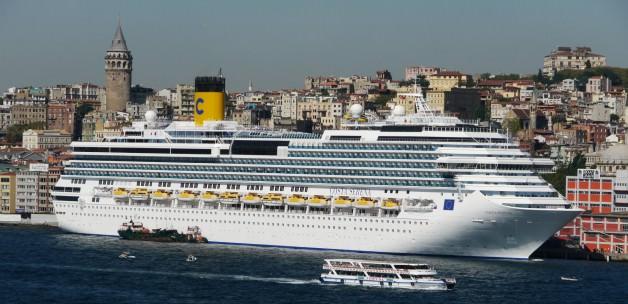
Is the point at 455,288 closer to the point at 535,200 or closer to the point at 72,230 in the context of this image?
the point at 535,200

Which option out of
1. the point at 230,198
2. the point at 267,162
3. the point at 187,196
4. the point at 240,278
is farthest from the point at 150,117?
the point at 240,278

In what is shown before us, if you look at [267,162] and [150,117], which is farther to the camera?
[150,117]

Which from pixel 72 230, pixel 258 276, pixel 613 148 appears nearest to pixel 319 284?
pixel 258 276

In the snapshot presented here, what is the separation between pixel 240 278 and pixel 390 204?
861 centimetres

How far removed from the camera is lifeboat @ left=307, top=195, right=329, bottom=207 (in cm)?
5403

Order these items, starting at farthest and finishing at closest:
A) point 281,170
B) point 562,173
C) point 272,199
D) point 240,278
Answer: point 562,173 → point 281,170 → point 272,199 → point 240,278

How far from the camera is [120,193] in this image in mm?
59031

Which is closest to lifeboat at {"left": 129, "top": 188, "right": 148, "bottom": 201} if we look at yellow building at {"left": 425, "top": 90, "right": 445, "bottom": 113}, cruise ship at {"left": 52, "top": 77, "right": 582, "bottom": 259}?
cruise ship at {"left": 52, "top": 77, "right": 582, "bottom": 259}

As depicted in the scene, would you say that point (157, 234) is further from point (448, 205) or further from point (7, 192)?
point (7, 192)

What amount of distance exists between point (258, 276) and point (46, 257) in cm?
962

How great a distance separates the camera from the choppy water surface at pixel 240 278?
138 feet

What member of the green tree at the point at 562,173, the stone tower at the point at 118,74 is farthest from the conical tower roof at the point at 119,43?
the green tree at the point at 562,173

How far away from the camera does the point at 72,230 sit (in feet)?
200

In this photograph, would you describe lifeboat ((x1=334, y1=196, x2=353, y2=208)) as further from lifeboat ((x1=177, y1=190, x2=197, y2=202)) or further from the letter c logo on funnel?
the letter c logo on funnel
